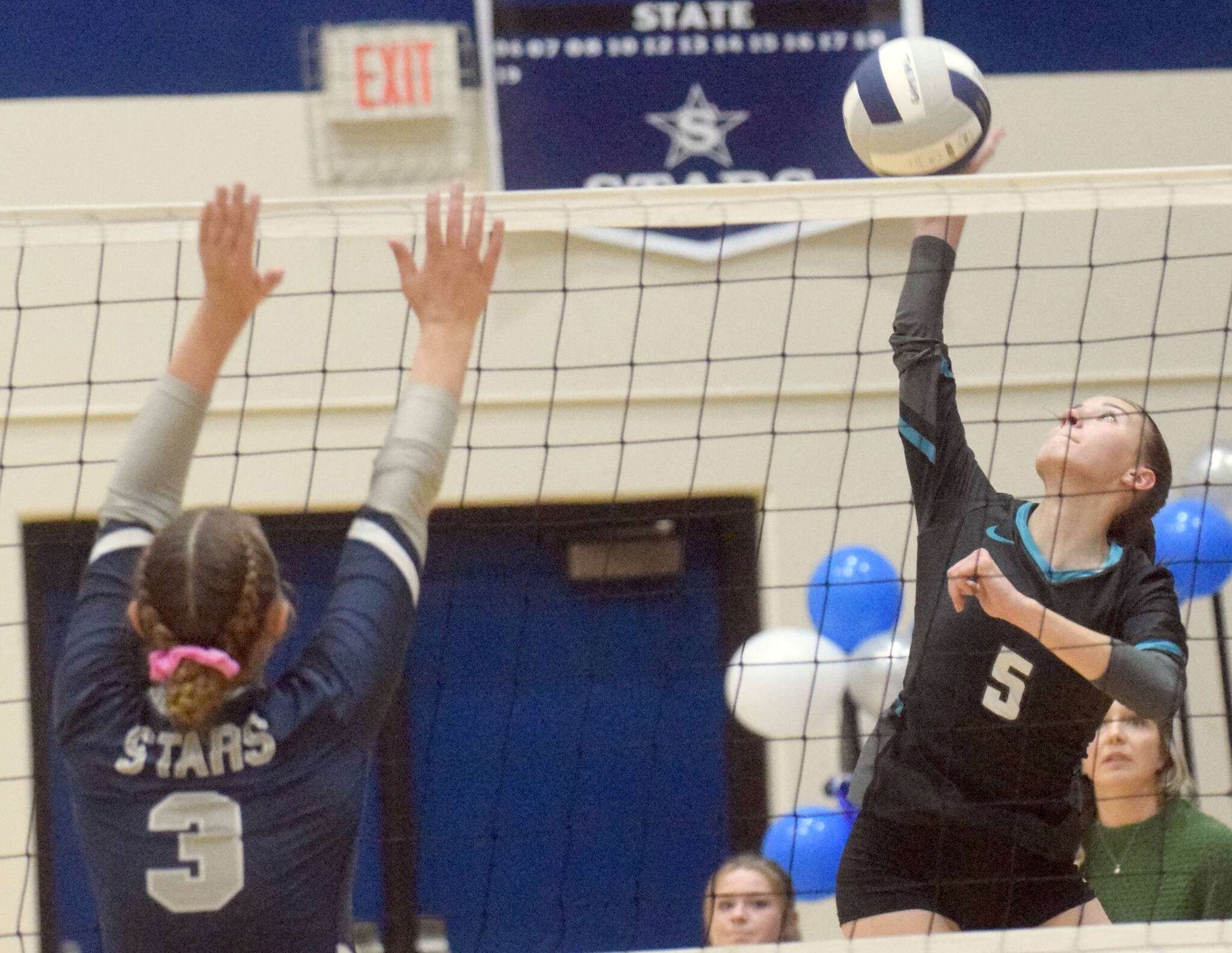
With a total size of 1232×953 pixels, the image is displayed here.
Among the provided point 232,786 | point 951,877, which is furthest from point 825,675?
point 232,786

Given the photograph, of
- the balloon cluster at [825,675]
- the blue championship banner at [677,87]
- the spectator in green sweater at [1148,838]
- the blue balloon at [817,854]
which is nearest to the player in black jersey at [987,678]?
the spectator in green sweater at [1148,838]

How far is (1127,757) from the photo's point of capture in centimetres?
314

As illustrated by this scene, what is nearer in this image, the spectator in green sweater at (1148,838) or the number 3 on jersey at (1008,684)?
the number 3 on jersey at (1008,684)

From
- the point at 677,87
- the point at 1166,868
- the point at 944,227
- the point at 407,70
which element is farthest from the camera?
the point at 677,87

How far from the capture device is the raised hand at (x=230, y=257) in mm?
1651

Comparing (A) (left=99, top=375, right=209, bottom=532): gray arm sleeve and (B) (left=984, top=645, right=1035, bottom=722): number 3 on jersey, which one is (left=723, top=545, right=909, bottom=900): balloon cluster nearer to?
(B) (left=984, top=645, right=1035, bottom=722): number 3 on jersey

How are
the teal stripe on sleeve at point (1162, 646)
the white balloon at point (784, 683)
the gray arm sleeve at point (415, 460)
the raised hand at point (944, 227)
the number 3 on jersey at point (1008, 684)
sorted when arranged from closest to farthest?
the gray arm sleeve at point (415, 460), the teal stripe on sleeve at point (1162, 646), the number 3 on jersey at point (1008, 684), the raised hand at point (944, 227), the white balloon at point (784, 683)

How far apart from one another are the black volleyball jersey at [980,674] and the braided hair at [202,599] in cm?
116

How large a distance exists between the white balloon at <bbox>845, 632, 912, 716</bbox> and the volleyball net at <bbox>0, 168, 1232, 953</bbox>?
792 mm

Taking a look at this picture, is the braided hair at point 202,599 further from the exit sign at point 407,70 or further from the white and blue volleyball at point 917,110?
the exit sign at point 407,70

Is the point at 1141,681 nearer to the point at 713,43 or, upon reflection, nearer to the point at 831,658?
the point at 831,658

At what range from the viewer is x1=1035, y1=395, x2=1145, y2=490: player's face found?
2295 millimetres

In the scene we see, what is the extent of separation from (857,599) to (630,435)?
3.93 ft

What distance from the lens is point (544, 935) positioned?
4.82 meters
